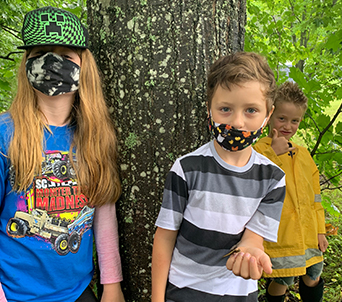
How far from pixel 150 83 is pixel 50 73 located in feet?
1.82

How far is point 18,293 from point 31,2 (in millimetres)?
3816

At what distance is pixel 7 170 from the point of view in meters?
1.47

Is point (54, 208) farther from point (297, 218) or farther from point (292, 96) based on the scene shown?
point (292, 96)

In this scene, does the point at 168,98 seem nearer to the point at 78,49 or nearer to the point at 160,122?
the point at 160,122

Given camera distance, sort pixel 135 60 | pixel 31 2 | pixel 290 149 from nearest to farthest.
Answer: pixel 135 60 < pixel 290 149 < pixel 31 2

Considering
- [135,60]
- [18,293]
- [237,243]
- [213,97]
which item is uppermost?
[135,60]

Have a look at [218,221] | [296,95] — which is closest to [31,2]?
[296,95]

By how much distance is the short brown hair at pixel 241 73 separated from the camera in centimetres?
128

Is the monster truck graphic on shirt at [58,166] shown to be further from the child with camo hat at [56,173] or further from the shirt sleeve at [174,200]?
the shirt sleeve at [174,200]

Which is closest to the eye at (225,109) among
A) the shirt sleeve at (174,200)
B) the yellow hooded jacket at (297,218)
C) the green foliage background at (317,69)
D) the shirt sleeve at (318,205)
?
the shirt sleeve at (174,200)

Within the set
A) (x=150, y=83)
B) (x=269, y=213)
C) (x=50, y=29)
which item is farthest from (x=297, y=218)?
(x=50, y=29)

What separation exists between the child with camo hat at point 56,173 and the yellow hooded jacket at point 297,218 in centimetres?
131

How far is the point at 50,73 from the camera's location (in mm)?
1536

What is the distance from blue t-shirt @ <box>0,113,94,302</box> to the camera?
146 cm
